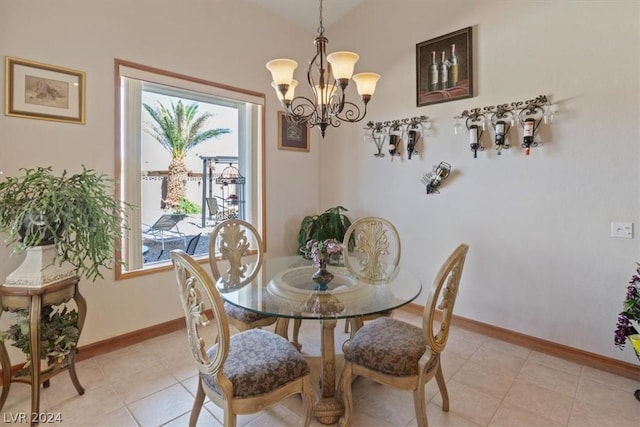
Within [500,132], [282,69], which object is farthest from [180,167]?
[500,132]

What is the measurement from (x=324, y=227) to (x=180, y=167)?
167cm

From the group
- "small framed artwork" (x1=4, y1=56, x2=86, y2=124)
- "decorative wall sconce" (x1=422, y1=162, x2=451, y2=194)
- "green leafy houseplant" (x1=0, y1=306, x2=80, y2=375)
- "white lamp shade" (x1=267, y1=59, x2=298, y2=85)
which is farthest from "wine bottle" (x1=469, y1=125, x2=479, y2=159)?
"green leafy houseplant" (x1=0, y1=306, x2=80, y2=375)

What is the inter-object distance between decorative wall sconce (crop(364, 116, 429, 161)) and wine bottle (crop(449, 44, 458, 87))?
16.0 inches

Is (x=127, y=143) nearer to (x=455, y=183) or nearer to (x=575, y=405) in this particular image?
(x=455, y=183)

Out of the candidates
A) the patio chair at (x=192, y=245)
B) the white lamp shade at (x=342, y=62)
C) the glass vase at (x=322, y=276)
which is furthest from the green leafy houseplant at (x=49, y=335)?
the white lamp shade at (x=342, y=62)

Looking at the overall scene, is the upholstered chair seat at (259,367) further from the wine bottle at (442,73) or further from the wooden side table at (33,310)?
the wine bottle at (442,73)

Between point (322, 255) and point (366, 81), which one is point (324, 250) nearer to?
point (322, 255)

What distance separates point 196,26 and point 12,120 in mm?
1746

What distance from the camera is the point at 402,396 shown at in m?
2.13

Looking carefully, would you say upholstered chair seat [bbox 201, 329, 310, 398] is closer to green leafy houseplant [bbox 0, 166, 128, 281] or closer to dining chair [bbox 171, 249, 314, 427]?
dining chair [bbox 171, 249, 314, 427]

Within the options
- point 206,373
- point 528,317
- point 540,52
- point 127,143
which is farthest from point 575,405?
point 127,143

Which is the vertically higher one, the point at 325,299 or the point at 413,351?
the point at 325,299

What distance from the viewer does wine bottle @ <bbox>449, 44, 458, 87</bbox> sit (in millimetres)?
3135

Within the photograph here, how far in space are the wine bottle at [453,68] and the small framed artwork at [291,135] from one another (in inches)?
70.6
